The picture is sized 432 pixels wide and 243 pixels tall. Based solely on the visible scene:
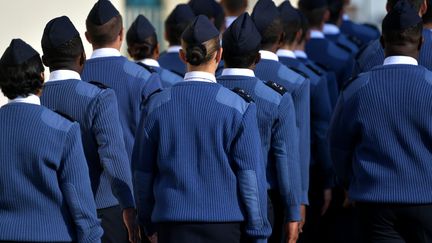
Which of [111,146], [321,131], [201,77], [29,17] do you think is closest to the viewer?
[201,77]

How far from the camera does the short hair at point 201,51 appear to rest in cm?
580

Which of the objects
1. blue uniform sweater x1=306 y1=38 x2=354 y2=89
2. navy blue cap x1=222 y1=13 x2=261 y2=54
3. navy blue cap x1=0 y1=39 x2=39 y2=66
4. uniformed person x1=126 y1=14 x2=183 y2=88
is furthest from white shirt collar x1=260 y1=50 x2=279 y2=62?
blue uniform sweater x1=306 y1=38 x2=354 y2=89

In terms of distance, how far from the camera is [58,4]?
30.9 ft

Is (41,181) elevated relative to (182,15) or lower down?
elevated

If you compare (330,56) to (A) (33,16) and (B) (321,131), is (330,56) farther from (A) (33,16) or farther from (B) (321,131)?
(A) (33,16)

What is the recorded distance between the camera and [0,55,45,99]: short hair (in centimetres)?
547

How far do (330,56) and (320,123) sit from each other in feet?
7.69

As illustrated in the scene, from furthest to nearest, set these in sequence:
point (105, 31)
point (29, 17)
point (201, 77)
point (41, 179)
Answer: point (29, 17) < point (105, 31) < point (201, 77) < point (41, 179)

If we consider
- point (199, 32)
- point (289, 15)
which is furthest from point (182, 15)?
point (199, 32)

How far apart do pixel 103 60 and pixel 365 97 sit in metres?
1.63

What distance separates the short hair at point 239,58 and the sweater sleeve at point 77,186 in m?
1.27

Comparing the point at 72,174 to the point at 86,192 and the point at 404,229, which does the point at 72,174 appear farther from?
the point at 404,229

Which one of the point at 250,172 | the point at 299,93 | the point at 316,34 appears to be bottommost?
the point at 316,34

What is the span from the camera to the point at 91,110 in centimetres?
610
